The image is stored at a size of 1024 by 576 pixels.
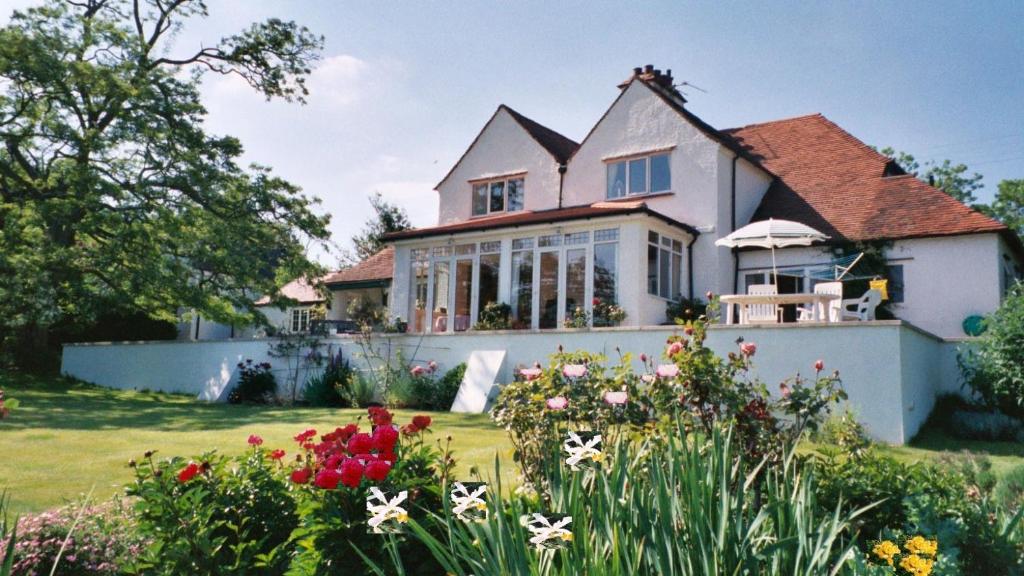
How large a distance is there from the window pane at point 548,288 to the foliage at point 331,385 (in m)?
5.36

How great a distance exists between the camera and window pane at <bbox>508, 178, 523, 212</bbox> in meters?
23.7

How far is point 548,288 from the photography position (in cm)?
1927

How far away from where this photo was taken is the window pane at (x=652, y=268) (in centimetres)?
1836

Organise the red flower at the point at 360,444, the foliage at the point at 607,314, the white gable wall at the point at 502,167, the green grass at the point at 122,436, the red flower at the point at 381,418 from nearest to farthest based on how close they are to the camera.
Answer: the red flower at the point at 360,444 < the red flower at the point at 381,418 < the green grass at the point at 122,436 < the foliage at the point at 607,314 < the white gable wall at the point at 502,167

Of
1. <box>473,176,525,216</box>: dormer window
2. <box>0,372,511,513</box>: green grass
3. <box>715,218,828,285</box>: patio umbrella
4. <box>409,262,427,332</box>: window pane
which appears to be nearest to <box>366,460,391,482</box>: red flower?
<box>0,372,511,513</box>: green grass

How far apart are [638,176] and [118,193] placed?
1651cm

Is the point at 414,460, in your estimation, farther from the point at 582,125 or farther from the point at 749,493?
the point at 582,125

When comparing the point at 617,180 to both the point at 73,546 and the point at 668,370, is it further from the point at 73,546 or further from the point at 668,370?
the point at 73,546

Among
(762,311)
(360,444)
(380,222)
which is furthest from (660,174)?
(380,222)

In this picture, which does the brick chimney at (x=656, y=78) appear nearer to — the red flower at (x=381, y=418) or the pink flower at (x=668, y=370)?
the pink flower at (x=668, y=370)

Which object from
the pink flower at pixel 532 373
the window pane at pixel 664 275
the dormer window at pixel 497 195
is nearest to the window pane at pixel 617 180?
the dormer window at pixel 497 195

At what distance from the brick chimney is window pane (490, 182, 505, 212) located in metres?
5.53

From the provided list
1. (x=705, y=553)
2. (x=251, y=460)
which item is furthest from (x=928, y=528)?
(x=251, y=460)

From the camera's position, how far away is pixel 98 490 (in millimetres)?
6910
